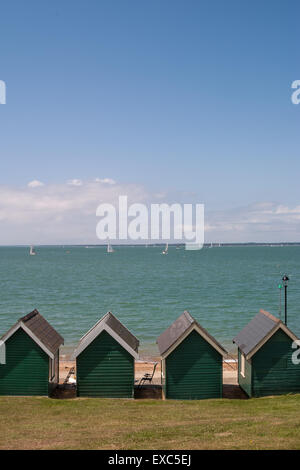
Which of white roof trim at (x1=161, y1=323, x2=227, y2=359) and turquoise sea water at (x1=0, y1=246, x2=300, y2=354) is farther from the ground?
white roof trim at (x1=161, y1=323, x2=227, y2=359)

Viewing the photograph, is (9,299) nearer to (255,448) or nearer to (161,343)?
(161,343)

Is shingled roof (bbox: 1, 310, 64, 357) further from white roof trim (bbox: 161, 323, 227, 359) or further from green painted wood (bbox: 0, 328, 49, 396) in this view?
white roof trim (bbox: 161, 323, 227, 359)

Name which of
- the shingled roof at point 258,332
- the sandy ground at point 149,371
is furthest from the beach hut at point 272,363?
the sandy ground at point 149,371

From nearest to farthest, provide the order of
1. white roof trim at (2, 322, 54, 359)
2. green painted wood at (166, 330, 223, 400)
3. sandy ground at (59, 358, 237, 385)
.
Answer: white roof trim at (2, 322, 54, 359) → green painted wood at (166, 330, 223, 400) → sandy ground at (59, 358, 237, 385)

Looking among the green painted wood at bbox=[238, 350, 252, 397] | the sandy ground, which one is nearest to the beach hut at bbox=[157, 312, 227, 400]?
the green painted wood at bbox=[238, 350, 252, 397]

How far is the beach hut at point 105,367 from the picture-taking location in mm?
22484

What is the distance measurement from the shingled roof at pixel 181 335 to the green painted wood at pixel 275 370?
75.6 inches

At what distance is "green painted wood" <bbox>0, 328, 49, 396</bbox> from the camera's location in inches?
880

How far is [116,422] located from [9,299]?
6581 centimetres

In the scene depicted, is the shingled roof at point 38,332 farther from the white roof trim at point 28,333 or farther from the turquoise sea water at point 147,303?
the turquoise sea water at point 147,303

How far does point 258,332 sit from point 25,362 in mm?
11909

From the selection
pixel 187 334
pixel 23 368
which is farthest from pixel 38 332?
pixel 187 334

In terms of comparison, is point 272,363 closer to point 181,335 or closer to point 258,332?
point 258,332
